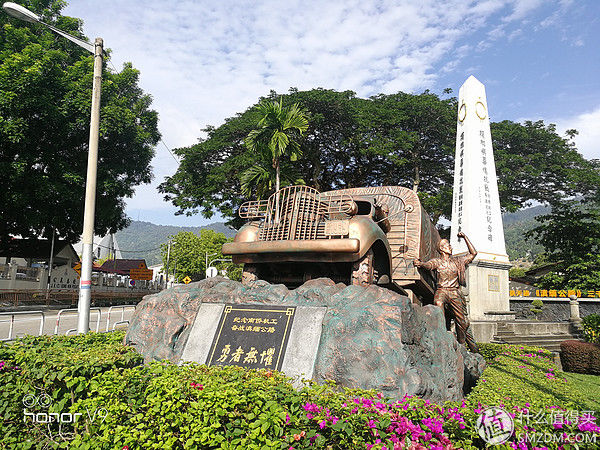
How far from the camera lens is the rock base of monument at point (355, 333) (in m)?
4.68

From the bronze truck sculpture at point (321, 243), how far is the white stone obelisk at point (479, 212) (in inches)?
365

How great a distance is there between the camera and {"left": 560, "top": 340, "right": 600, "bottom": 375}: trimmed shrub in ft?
39.1

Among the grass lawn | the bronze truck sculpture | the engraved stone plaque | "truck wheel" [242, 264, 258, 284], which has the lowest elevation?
the grass lawn

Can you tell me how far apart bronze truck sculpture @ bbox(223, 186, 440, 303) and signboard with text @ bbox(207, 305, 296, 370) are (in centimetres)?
117

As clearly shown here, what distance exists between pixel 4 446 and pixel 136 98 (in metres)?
24.8

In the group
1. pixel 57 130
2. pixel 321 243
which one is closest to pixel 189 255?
pixel 57 130

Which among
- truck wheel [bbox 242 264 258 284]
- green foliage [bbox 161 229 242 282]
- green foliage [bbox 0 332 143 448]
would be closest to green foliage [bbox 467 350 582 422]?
truck wheel [bbox 242 264 258 284]

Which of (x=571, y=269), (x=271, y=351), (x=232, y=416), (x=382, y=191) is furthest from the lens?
(x=571, y=269)

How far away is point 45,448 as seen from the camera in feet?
13.4

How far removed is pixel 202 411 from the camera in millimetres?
3408

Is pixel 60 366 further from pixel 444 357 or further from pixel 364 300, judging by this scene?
pixel 444 357

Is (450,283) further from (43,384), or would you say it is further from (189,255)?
(189,255)

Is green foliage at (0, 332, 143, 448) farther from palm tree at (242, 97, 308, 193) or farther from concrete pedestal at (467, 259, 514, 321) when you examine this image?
concrete pedestal at (467, 259, 514, 321)

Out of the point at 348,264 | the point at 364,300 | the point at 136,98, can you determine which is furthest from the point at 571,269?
the point at 136,98
